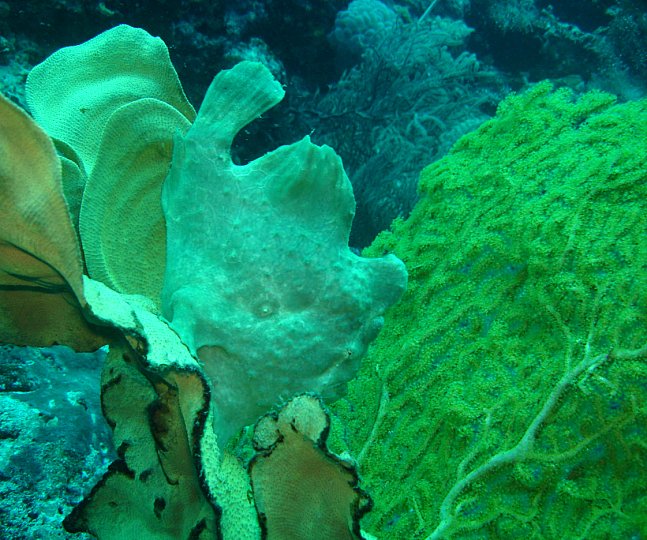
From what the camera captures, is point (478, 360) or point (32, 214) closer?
point (32, 214)

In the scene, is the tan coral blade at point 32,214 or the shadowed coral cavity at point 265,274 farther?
the shadowed coral cavity at point 265,274

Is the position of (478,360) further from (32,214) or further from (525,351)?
(32,214)

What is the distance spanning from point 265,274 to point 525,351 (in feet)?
4.13

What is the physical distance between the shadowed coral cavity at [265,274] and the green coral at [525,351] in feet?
1.36

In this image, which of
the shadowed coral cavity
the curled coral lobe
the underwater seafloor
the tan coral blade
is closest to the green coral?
the underwater seafloor

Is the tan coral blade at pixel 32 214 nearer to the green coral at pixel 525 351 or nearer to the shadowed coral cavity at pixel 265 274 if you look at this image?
the shadowed coral cavity at pixel 265 274

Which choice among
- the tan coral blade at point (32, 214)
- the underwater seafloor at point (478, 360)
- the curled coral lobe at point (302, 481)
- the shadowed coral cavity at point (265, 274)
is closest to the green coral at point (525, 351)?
the underwater seafloor at point (478, 360)

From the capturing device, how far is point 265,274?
6.56 ft

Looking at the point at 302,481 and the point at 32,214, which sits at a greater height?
the point at 32,214

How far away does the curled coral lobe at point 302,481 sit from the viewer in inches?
57.0

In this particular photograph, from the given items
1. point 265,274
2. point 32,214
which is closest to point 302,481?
point 265,274

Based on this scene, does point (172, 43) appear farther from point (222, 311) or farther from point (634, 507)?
point (634, 507)

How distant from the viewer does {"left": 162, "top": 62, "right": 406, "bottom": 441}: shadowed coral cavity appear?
1.94m

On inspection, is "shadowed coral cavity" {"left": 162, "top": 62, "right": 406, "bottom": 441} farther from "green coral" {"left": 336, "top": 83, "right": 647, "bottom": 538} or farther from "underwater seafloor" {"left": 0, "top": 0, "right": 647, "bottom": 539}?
"green coral" {"left": 336, "top": 83, "right": 647, "bottom": 538}
